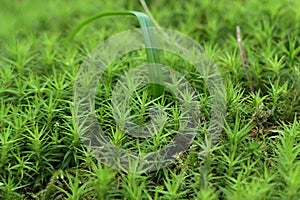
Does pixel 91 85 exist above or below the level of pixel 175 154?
above

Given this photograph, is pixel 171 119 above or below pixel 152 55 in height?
below

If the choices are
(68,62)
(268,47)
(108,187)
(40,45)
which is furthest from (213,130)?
(40,45)

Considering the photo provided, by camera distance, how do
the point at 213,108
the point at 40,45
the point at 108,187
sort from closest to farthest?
1. the point at 108,187
2. the point at 213,108
3. the point at 40,45

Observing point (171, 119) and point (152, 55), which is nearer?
point (171, 119)

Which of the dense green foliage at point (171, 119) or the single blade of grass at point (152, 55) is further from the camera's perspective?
the single blade of grass at point (152, 55)

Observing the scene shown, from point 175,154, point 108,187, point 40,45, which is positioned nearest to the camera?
point 108,187

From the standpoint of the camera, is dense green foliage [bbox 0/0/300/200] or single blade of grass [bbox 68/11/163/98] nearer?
dense green foliage [bbox 0/0/300/200]

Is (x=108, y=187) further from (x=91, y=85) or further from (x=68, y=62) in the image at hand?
(x=68, y=62)

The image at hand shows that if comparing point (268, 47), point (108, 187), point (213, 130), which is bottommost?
point (108, 187)
